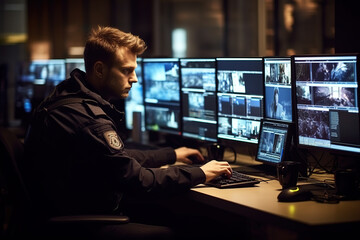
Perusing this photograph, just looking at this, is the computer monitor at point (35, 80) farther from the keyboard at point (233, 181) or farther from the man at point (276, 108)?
the keyboard at point (233, 181)

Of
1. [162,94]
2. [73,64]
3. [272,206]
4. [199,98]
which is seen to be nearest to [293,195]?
[272,206]

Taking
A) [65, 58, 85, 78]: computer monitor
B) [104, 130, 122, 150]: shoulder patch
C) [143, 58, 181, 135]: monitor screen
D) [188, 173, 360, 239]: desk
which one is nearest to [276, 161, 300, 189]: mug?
[188, 173, 360, 239]: desk

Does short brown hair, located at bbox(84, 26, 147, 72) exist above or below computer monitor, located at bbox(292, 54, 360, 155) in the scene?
above

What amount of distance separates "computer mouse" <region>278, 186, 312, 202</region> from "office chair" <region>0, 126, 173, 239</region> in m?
0.49

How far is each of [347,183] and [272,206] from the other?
13.5 inches

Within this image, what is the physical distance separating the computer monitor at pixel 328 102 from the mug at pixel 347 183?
0.14m

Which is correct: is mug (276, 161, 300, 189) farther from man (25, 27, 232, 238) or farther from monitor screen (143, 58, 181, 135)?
monitor screen (143, 58, 181, 135)

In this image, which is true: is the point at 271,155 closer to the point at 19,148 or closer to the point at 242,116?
the point at 242,116

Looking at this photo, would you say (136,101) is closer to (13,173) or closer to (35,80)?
(35,80)

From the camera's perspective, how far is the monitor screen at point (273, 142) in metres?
2.81

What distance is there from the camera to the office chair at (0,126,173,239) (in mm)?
2316

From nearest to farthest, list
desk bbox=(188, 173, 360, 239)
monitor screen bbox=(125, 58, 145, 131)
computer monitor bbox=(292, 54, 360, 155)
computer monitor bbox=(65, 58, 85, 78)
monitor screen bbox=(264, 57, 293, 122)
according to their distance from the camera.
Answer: desk bbox=(188, 173, 360, 239) → computer monitor bbox=(292, 54, 360, 155) → monitor screen bbox=(264, 57, 293, 122) → monitor screen bbox=(125, 58, 145, 131) → computer monitor bbox=(65, 58, 85, 78)

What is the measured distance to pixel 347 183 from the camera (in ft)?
7.84

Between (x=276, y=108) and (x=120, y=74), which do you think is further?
(x=276, y=108)
